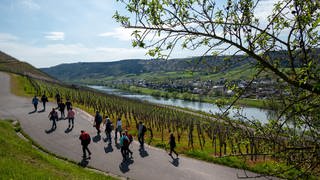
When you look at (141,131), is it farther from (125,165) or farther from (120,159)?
(125,165)

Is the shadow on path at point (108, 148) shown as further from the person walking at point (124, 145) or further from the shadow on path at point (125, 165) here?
the shadow on path at point (125, 165)

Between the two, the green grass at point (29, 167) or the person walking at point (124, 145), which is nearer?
the green grass at point (29, 167)

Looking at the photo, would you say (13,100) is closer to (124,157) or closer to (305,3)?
(124,157)

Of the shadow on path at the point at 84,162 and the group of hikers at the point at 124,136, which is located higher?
the group of hikers at the point at 124,136

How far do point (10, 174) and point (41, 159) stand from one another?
15.5 ft

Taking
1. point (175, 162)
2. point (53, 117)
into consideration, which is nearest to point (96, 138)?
point (53, 117)

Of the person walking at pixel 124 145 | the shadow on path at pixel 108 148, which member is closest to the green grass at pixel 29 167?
the person walking at pixel 124 145

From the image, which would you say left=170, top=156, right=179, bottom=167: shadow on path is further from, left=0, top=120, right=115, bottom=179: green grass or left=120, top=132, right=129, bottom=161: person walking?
left=0, top=120, right=115, bottom=179: green grass

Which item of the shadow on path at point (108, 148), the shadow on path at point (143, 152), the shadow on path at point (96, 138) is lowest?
the shadow on path at point (143, 152)

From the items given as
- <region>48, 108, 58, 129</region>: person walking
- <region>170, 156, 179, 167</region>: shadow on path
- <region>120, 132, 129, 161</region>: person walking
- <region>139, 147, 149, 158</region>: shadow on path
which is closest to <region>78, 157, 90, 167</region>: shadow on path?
<region>120, 132, 129, 161</region>: person walking

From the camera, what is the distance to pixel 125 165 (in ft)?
65.0

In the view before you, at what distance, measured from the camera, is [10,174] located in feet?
41.8

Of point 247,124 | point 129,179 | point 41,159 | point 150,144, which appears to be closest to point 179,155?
point 150,144

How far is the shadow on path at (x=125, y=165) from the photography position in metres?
18.9
